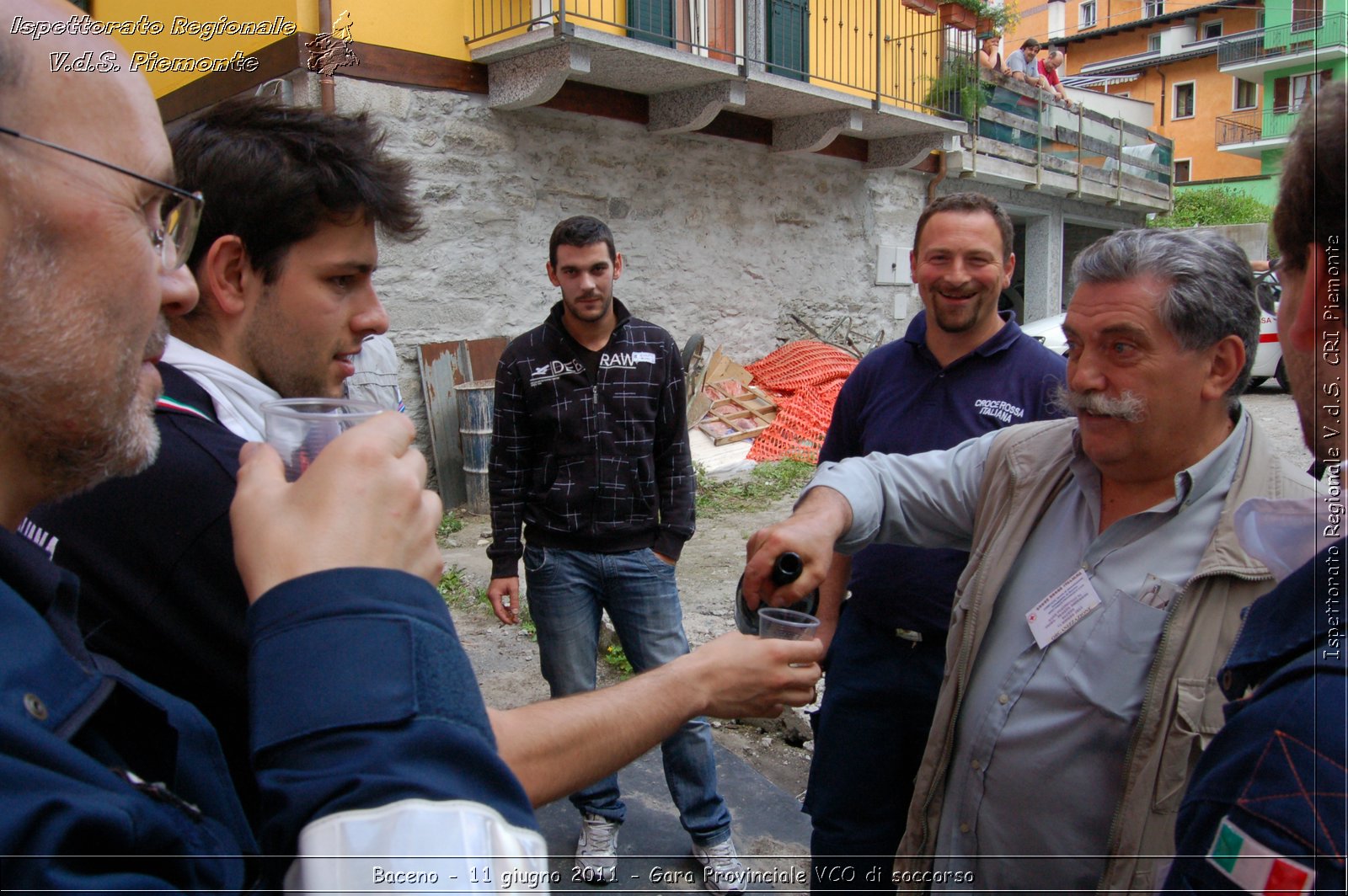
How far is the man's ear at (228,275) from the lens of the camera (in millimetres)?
1562

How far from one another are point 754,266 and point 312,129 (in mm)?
9231

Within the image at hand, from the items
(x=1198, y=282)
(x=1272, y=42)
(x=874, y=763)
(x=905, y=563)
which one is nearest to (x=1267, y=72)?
(x=1272, y=42)

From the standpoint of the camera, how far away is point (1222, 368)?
1.89 m

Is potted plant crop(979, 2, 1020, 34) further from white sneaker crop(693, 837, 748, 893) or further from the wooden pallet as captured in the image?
white sneaker crop(693, 837, 748, 893)

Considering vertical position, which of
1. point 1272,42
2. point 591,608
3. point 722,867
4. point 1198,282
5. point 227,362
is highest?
point 1272,42

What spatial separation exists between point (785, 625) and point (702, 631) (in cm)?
325

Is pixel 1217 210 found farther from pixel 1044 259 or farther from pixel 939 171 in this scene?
pixel 939 171

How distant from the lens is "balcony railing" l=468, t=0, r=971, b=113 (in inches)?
307

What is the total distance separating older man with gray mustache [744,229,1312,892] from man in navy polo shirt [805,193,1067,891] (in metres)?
0.59

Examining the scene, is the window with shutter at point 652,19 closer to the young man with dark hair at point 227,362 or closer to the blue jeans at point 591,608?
the blue jeans at point 591,608

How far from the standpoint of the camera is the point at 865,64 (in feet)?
37.3

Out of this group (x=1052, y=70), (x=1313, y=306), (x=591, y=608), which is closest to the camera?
(x=1313, y=306)

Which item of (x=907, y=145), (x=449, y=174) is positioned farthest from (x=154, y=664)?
A: (x=907, y=145)

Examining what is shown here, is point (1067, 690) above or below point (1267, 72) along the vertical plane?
below
